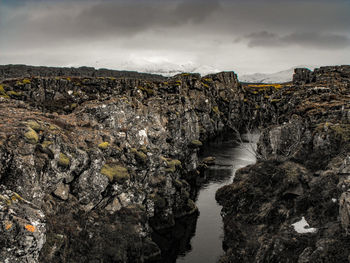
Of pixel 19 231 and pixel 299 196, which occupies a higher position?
pixel 19 231

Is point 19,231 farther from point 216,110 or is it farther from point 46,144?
point 216,110

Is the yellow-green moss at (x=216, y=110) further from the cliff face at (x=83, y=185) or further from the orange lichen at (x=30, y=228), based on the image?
the orange lichen at (x=30, y=228)

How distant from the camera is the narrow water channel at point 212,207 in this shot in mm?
42812

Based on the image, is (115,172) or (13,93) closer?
(115,172)

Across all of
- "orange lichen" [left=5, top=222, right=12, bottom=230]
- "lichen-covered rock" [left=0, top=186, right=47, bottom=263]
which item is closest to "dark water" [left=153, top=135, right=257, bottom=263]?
"lichen-covered rock" [left=0, top=186, right=47, bottom=263]

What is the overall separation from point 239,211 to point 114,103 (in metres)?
31.8

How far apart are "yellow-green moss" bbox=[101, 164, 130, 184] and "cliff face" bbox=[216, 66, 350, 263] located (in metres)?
17.3

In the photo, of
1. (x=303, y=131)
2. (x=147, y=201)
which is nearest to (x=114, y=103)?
(x=147, y=201)

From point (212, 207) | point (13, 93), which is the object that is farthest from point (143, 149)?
point (13, 93)

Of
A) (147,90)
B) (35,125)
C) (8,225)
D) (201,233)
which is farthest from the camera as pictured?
(147,90)

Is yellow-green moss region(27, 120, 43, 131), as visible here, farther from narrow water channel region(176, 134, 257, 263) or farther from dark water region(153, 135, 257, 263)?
narrow water channel region(176, 134, 257, 263)

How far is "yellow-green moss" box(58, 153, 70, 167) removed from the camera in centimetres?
3412

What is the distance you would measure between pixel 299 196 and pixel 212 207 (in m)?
28.6

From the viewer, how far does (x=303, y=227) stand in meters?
28.1
